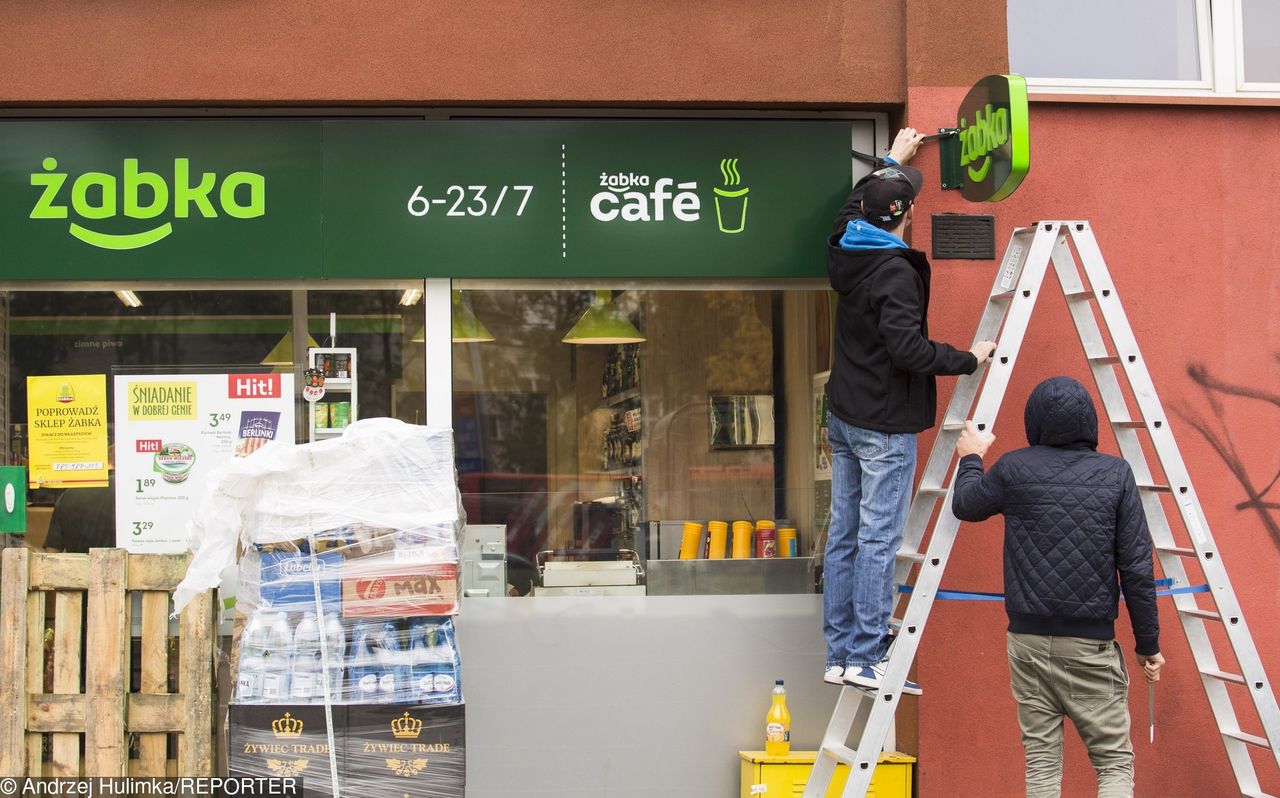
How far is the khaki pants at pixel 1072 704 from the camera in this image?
4.67m

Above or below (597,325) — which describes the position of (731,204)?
above

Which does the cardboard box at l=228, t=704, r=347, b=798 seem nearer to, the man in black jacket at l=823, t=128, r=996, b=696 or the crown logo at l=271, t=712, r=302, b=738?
the crown logo at l=271, t=712, r=302, b=738

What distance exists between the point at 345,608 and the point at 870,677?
195 centimetres

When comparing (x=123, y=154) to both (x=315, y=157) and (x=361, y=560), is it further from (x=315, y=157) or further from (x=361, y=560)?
(x=361, y=560)

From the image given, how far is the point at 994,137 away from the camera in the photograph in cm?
531

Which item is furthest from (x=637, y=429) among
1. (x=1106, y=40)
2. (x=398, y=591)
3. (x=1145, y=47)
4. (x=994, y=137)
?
(x=1145, y=47)

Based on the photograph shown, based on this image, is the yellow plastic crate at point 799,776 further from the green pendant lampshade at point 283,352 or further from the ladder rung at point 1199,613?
the green pendant lampshade at point 283,352

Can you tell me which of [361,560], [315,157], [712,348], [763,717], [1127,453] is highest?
[315,157]

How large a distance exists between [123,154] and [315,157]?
81 cm

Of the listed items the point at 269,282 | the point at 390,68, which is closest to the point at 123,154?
the point at 269,282

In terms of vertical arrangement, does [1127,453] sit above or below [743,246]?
below

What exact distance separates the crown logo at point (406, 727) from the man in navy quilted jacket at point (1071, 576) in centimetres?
210

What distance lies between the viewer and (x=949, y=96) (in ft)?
19.3

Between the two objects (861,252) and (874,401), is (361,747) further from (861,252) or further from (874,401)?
(861,252)
